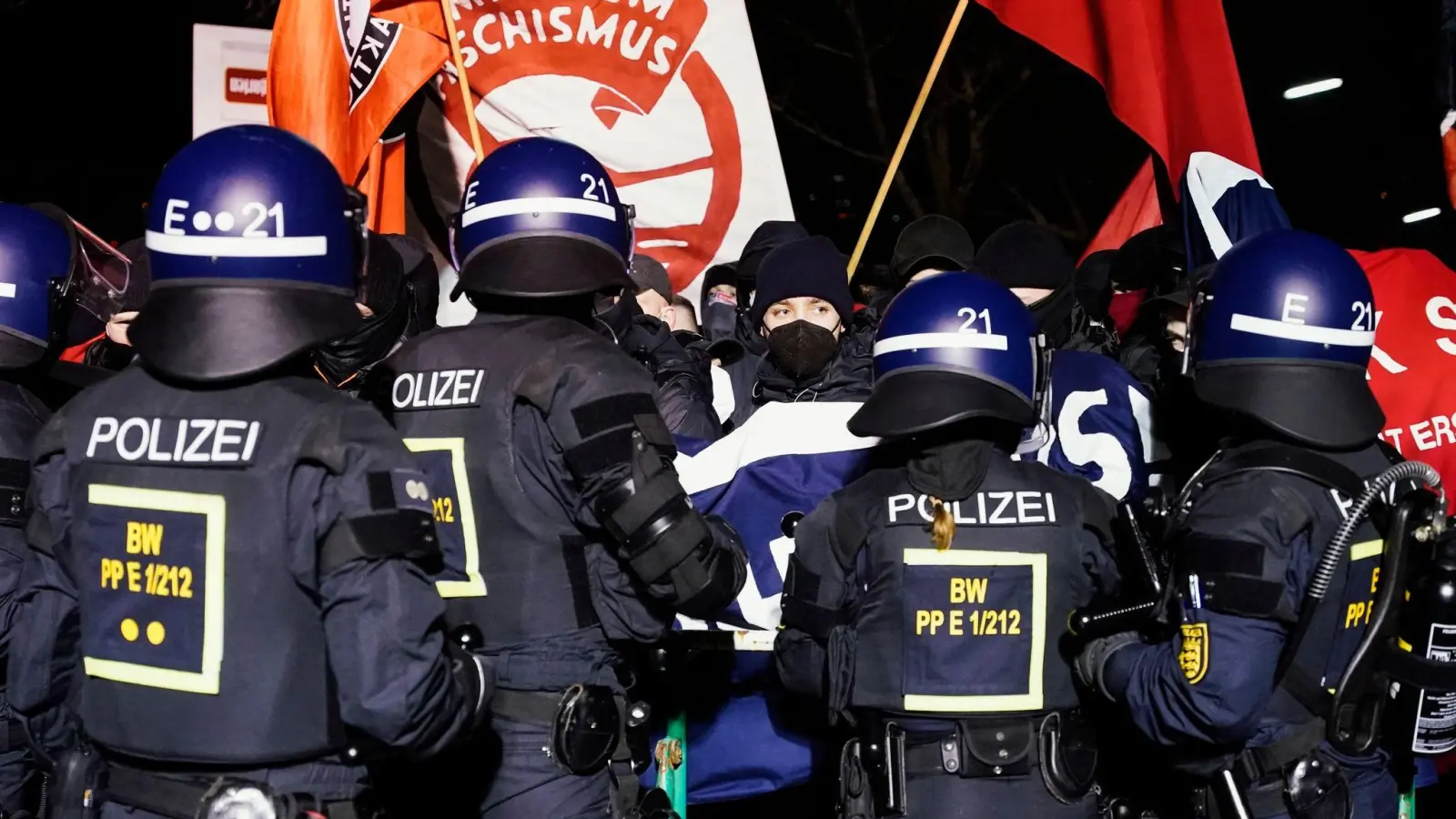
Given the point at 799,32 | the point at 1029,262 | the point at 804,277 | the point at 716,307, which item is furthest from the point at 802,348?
the point at 799,32

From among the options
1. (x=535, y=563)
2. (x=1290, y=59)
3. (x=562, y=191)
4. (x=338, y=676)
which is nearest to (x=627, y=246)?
(x=562, y=191)

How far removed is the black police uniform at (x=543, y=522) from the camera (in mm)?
3979

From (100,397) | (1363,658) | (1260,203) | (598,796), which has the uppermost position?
(1260,203)

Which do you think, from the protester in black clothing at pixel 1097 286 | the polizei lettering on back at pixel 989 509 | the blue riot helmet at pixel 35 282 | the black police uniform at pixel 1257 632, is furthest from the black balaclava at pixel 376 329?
the protester in black clothing at pixel 1097 286

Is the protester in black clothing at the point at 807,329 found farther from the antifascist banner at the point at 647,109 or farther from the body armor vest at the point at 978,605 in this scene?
the body armor vest at the point at 978,605

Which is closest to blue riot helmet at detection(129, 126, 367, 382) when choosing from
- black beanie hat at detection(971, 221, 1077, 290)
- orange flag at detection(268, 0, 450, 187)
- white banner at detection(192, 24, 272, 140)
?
orange flag at detection(268, 0, 450, 187)

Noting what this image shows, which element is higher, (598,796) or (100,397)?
(100,397)

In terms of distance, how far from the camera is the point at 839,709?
418 centimetres

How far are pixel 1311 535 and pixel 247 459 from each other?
2581mm

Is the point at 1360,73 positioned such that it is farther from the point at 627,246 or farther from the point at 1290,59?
the point at 627,246

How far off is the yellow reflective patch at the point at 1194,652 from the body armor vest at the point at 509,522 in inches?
60.8

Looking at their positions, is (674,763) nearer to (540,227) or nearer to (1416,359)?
(540,227)

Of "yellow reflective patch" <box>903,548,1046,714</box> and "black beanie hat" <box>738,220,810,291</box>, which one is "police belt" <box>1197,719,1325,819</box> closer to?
"yellow reflective patch" <box>903,548,1046,714</box>

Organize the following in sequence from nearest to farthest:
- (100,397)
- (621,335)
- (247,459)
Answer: (247,459) → (100,397) → (621,335)
